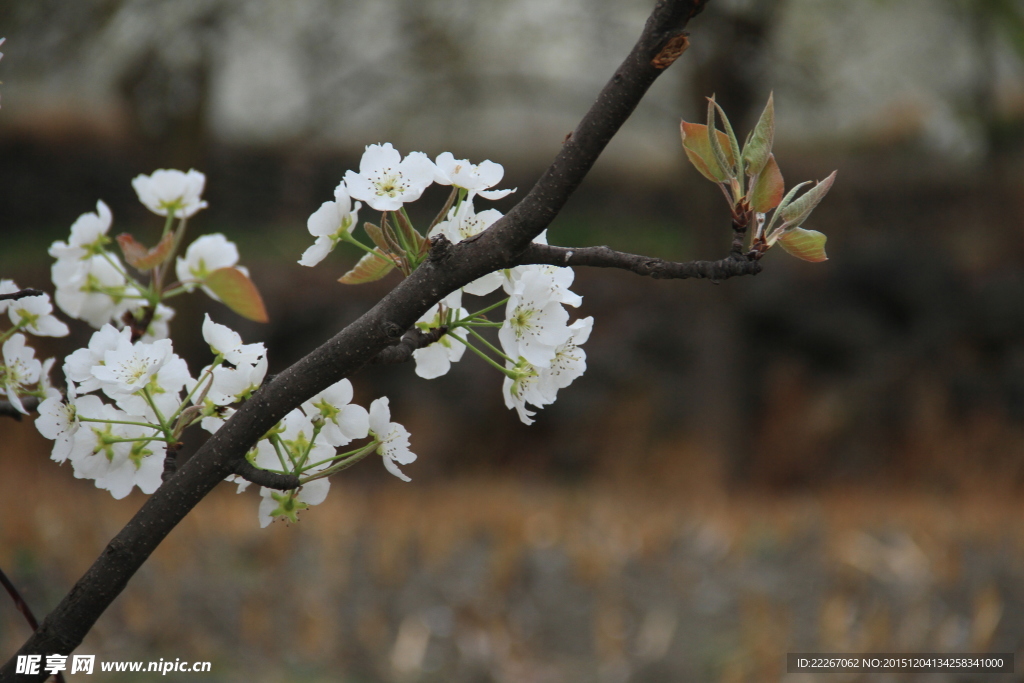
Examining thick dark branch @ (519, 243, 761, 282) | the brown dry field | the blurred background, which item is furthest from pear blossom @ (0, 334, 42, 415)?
the blurred background

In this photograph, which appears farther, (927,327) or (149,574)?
(927,327)

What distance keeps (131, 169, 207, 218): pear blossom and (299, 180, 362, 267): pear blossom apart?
0.22 metres

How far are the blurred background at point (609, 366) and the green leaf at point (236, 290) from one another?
5.49 feet

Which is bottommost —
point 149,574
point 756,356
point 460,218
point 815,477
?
point 815,477

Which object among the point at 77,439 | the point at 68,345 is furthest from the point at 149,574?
the point at 68,345

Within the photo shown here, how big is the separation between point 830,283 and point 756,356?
0.72 meters

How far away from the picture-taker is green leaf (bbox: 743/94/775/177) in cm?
48

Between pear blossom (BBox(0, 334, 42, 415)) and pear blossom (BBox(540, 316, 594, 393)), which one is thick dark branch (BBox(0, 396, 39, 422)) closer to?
pear blossom (BBox(0, 334, 42, 415))

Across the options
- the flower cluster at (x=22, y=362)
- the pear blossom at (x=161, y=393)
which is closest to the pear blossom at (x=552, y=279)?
the pear blossom at (x=161, y=393)

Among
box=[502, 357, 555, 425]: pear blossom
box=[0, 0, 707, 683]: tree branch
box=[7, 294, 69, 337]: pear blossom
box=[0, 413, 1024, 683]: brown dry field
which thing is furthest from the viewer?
box=[0, 413, 1024, 683]: brown dry field

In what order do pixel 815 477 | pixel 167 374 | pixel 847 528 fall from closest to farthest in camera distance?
1. pixel 167 374
2. pixel 847 528
3. pixel 815 477

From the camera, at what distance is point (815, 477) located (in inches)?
180

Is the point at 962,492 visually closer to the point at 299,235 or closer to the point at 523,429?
the point at 523,429

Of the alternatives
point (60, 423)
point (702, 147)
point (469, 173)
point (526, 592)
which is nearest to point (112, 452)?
point (60, 423)
